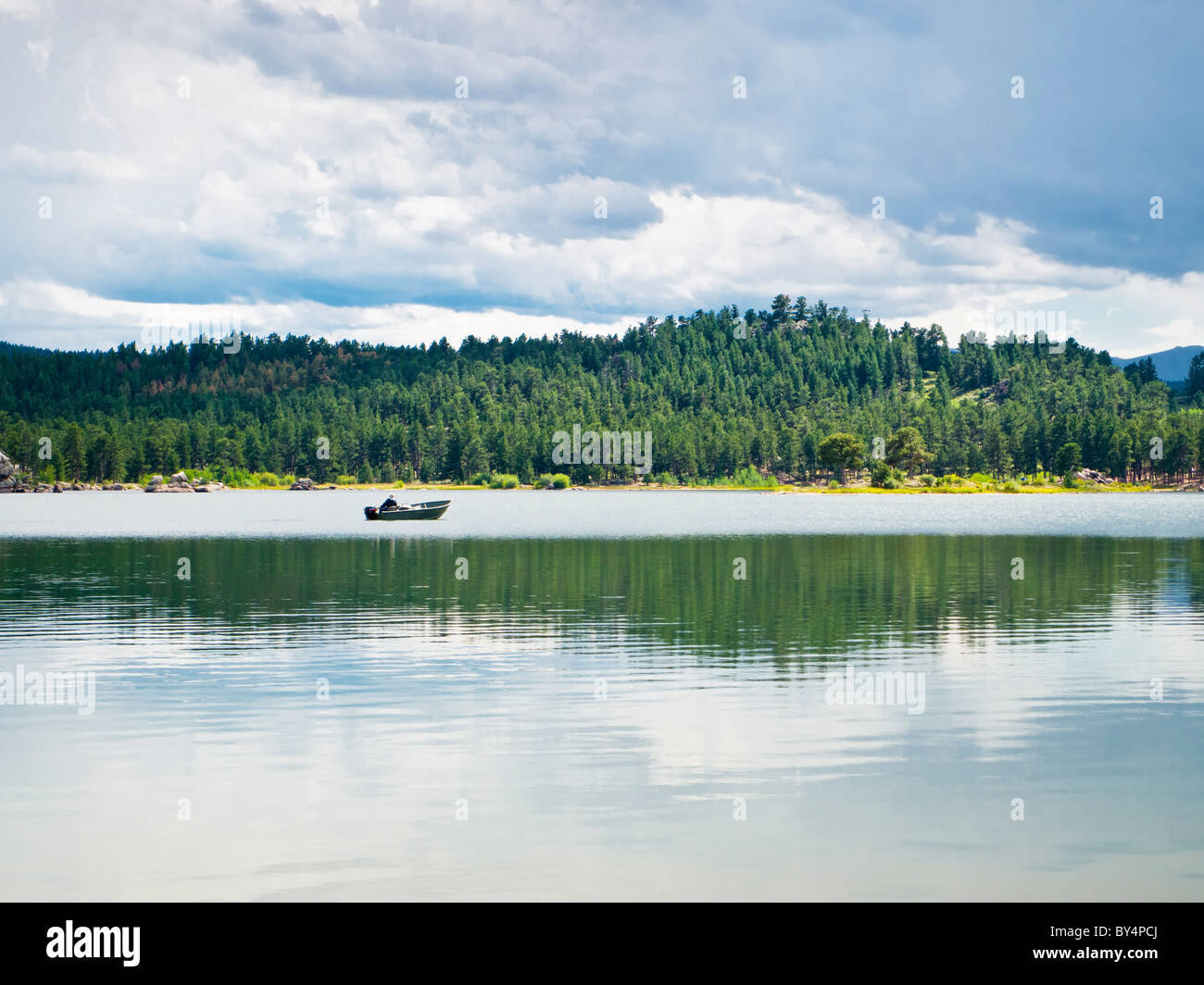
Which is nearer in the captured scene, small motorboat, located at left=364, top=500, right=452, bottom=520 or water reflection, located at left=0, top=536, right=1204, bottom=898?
water reflection, located at left=0, top=536, right=1204, bottom=898

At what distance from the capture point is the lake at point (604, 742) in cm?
1766

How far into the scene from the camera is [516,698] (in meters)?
29.5

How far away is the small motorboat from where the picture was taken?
129 m

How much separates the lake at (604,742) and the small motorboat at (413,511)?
7188 centimetres

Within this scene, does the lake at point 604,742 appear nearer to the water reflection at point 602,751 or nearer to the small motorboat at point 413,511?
the water reflection at point 602,751

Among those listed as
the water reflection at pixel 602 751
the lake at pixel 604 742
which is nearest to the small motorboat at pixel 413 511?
the lake at pixel 604 742

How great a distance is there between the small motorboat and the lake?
71.9m

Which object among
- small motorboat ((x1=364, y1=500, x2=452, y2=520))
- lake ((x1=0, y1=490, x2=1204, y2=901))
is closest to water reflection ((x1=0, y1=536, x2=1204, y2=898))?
lake ((x1=0, y1=490, x2=1204, y2=901))

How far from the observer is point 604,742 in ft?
81.7

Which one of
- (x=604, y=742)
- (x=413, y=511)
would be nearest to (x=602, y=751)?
(x=604, y=742)

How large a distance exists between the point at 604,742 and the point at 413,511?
109577 millimetres

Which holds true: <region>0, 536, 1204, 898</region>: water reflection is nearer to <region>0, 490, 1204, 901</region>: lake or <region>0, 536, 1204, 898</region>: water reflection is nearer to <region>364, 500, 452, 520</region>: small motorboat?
<region>0, 490, 1204, 901</region>: lake
